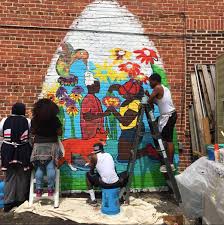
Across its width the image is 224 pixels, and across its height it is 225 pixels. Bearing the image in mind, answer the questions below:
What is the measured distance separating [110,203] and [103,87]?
2367 mm

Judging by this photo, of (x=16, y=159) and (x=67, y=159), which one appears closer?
(x=16, y=159)

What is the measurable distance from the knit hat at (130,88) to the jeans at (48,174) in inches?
80.9

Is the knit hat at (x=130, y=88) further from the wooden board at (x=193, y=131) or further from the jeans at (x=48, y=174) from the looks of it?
the jeans at (x=48, y=174)

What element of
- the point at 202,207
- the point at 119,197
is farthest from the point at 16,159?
the point at 202,207

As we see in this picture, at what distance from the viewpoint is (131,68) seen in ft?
25.0

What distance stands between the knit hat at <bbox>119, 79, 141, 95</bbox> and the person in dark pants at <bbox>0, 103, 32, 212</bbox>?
195 centimetres

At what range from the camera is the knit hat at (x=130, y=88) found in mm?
7562

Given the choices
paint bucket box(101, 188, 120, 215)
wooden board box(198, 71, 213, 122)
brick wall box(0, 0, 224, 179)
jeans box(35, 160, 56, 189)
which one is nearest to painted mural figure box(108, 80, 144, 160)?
brick wall box(0, 0, 224, 179)

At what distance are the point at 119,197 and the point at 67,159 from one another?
133cm

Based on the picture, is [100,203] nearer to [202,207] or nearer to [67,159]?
[67,159]

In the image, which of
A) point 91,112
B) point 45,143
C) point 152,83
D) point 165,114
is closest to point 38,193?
point 45,143

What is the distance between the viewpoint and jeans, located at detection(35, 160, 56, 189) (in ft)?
20.8

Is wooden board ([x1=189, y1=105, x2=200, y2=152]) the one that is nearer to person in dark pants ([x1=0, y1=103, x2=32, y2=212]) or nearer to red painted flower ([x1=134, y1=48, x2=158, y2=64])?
red painted flower ([x1=134, y1=48, x2=158, y2=64])

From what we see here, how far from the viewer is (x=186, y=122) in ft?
25.2
